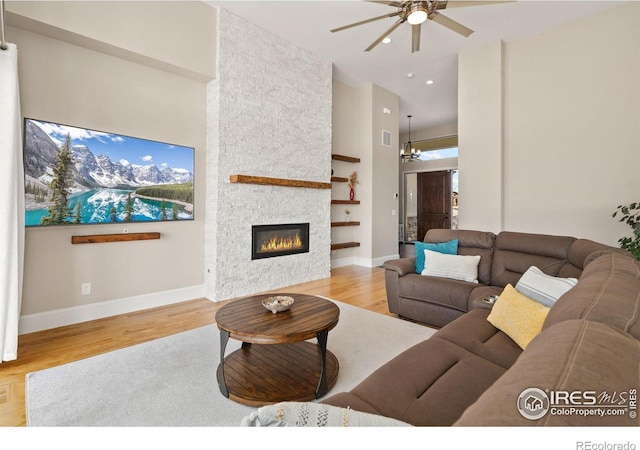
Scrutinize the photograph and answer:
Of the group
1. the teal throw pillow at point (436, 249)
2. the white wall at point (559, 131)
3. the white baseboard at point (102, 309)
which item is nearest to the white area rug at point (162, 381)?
the teal throw pillow at point (436, 249)

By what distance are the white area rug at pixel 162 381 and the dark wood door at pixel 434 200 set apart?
21.2 feet

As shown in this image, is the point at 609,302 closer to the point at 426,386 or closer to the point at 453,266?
the point at 426,386

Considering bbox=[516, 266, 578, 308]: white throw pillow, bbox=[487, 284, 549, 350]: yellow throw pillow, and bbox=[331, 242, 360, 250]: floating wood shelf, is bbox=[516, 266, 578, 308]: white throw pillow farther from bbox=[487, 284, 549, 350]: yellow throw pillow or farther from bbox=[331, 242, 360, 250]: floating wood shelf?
bbox=[331, 242, 360, 250]: floating wood shelf

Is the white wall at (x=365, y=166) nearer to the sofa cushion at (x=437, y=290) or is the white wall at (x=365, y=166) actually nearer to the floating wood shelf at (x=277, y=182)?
the floating wood shelf at (x=277, y=182)

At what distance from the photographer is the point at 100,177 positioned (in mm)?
3299

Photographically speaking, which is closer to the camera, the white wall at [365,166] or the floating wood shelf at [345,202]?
the floating wood shelf at [345,202]

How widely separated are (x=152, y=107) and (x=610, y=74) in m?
5.74

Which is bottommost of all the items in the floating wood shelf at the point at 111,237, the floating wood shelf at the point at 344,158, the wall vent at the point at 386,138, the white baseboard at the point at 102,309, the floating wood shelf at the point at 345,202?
the white baseboard at the point at 102,309

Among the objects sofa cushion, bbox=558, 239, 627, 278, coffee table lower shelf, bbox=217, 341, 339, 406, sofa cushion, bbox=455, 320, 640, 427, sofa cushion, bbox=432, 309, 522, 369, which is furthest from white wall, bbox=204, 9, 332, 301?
sofa cushion, bbox=455, 320, 640, 427

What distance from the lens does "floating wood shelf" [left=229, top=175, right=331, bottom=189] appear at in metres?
4.04

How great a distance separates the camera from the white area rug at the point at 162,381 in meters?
1.76

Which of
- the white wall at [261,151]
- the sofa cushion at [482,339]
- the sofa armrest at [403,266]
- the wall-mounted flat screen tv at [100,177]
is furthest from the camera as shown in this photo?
the white wall at [261,151]

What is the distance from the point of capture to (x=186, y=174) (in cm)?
396

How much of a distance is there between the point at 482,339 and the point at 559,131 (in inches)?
155
